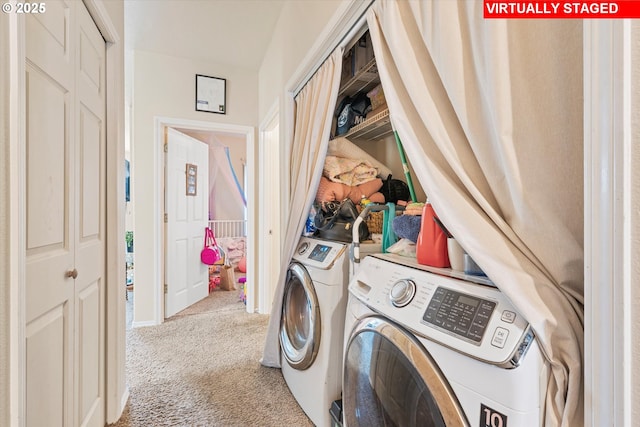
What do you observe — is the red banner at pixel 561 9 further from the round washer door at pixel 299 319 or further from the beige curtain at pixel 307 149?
the round washer door at pixel 299 319

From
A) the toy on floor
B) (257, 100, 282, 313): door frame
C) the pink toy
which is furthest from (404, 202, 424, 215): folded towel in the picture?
the pink toy

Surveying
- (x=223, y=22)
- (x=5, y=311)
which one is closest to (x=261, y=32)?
(x=223, y=22)

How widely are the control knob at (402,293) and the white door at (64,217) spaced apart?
3.63 ft

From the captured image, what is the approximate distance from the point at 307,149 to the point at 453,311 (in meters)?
1.29

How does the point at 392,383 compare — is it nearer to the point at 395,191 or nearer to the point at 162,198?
the point at 395,191

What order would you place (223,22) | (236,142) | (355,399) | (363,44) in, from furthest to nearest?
(236,142) → (223,22) → (363,44) → (355,399)

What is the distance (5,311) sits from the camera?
0.66m

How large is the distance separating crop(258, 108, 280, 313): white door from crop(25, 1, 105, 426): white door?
161 cm

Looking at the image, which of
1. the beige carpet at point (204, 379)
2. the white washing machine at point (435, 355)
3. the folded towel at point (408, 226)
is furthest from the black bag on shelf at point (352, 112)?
the beige carpet at point (204, 379)

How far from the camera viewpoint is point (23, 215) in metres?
0.75

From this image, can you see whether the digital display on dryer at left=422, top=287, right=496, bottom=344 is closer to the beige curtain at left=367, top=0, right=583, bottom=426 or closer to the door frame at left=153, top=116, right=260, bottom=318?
the beige curtain at left=367, top=0, right=583, bottom=426

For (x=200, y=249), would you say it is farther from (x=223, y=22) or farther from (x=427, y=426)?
(x=427, y=426)

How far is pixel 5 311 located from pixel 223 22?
2.57 m

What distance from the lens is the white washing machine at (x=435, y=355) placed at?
1.69 ft
